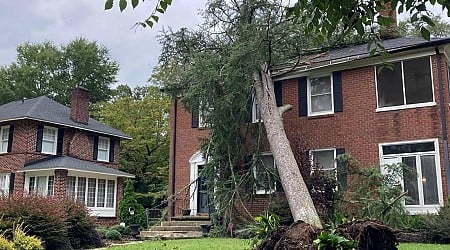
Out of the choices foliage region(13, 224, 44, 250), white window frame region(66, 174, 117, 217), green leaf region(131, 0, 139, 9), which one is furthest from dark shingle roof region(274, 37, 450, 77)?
white window frame region(66, 174, 117, 217)

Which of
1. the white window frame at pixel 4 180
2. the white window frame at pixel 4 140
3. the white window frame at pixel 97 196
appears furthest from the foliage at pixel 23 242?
the white window frame at pixel 4 140

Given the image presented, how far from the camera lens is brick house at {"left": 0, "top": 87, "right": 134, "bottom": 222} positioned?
74.4 feet

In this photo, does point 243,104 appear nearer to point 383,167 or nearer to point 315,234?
point 383,167

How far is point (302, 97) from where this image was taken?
53.0 ft

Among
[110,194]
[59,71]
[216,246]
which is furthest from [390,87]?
[59,71]

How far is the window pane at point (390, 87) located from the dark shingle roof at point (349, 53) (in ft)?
2.24

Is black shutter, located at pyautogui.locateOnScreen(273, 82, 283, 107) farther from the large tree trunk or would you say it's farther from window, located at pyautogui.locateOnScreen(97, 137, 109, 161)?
window, located at pyautogui.locateOnScreen(97, 137, 109, 161)

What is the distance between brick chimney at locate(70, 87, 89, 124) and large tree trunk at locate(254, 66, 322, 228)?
14.5m

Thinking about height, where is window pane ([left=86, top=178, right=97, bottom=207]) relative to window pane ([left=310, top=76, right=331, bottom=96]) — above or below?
below

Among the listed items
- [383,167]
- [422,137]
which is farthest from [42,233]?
[422,137]

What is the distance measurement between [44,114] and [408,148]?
60.1 ft

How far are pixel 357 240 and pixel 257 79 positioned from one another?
332 inches

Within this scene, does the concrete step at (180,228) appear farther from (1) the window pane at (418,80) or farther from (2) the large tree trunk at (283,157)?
(1) the window pane at (418,80)

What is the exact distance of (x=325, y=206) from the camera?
13219mm
